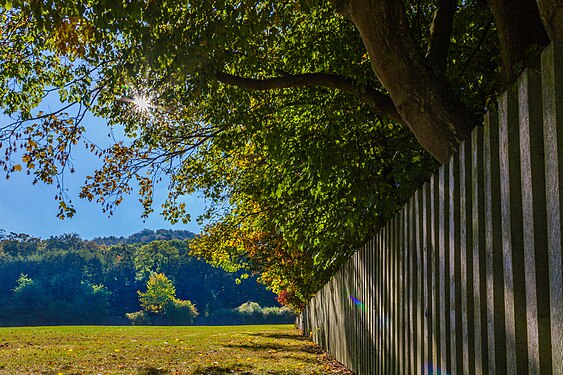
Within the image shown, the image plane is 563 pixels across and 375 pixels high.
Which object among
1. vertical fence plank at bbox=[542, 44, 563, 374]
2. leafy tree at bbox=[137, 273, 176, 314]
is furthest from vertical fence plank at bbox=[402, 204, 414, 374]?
leafy tree at bbox=[137, 273, 176, 314]

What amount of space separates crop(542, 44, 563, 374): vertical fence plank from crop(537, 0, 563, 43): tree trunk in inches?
86.2

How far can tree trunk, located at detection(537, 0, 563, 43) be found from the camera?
181 inches

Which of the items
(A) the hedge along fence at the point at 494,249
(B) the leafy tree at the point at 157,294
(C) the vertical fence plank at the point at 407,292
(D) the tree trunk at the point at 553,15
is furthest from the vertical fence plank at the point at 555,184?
(B) the leafy tree at the point at 157,294

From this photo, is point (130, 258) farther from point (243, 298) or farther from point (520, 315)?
point (520, 315)

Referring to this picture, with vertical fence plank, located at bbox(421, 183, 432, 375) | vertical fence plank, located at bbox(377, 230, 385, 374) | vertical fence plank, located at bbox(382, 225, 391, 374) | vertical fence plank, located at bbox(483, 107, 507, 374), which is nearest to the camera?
vertical fence plank, located at bbox(483, 107, 507, 374)

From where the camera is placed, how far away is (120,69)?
331 inches

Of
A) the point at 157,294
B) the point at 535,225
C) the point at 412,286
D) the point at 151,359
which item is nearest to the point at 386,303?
the point at 412,286

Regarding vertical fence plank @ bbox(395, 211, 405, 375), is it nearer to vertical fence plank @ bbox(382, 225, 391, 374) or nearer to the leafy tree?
vertical fence plank @ bbox(382, 225, 391, 374)

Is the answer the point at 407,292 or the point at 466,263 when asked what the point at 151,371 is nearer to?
the point at 407,292

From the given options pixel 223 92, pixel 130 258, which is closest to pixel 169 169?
pixel 223 92

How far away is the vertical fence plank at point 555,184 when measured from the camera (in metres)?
2.58

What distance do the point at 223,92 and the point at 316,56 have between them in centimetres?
183

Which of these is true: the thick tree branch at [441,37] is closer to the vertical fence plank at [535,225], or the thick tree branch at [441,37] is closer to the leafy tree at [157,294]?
the vertical fence plank at [535,225]

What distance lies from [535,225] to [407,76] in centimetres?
363
